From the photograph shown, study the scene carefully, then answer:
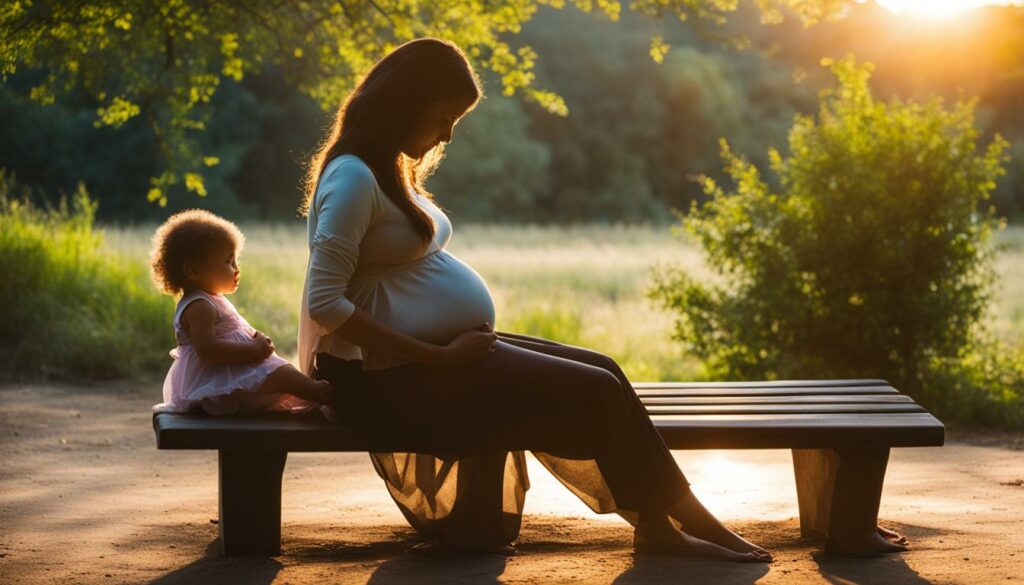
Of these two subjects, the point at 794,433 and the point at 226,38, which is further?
the point at 226,38

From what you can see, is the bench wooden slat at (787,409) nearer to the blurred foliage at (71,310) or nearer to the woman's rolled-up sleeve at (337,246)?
the woman's rolled-up sleeve at (337,246)

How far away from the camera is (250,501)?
172 inches

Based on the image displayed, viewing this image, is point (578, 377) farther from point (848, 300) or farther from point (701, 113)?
point (701, 113)

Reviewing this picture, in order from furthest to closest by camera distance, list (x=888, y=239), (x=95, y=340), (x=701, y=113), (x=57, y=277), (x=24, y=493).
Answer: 1. (x=701, y=113)
2. (x=57, y=277)
3. (x=95, y=340)
4. (x=888, y=239)
5. (x=24, y=493)

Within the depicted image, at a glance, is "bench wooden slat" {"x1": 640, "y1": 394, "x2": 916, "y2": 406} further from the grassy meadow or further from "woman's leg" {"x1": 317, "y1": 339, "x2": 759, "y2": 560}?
the grassy meadow

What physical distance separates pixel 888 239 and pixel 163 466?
5310 millimetres

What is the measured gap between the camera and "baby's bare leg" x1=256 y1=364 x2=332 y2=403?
14.0 feet

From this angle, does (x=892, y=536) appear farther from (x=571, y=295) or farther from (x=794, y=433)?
(x=571, y=295)

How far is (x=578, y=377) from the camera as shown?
4125mm

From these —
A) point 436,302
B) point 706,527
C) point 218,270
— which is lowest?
point 706,527

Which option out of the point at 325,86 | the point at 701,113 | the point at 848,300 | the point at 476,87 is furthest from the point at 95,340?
the point at 701,113

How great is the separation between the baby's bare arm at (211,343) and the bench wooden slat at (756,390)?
5.13 feet

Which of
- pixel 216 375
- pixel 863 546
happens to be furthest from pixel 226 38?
pixel 863 546

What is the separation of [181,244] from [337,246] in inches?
29.8
